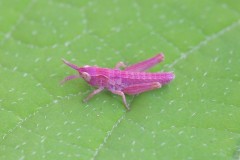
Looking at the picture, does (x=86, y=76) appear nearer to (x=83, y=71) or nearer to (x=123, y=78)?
(x=83, y=71)

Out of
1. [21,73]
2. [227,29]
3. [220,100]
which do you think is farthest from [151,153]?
[227,29]

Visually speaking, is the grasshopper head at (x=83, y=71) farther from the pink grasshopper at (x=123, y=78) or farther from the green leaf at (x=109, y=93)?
the green leaf at (x=109, y=93)

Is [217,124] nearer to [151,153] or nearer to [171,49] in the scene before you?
[151,153]

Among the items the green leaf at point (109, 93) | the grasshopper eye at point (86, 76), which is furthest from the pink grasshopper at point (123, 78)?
the green leaf at point (109, 93)

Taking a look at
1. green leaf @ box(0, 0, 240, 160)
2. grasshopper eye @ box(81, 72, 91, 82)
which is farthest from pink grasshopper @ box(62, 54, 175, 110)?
green leaf @ box(0, 0, 240, 160)

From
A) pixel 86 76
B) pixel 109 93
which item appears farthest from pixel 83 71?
pixel 109 93

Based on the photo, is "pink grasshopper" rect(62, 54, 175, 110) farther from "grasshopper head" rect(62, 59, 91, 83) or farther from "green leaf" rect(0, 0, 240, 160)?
"green leaf" rect(0, 0, 240, 160)
